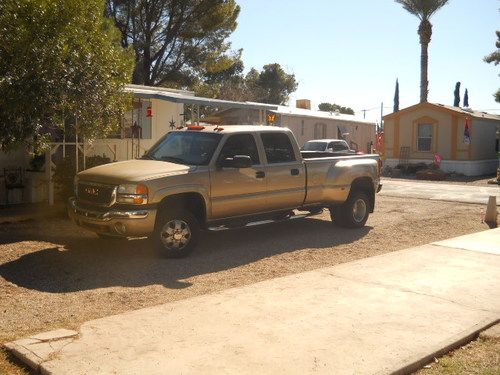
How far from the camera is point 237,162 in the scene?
8625mm

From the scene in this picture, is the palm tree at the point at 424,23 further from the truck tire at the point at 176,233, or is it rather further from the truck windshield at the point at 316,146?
the truck tire at the point at 176,233

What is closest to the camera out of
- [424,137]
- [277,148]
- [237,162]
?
[237,162]

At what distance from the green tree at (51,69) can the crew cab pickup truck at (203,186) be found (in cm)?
156

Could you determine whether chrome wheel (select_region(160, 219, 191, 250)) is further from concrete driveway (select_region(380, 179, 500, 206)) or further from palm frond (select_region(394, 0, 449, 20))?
palm frond (select_region(394, 0, 449, 20))

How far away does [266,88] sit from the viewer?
56.9m

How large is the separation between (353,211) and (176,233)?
4185 millimetres

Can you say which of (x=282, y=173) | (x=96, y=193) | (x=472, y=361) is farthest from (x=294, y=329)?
(x=282, y=173)

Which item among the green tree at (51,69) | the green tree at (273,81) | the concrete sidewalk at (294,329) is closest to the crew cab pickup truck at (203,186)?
the green tree at (51,69)

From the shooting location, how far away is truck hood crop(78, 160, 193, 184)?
7859mm

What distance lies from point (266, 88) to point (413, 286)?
51241 mm

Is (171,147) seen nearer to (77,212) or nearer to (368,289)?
(77,212)

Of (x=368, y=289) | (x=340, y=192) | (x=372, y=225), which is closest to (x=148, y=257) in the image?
(x=368, y=289)

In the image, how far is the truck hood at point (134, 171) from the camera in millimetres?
7859

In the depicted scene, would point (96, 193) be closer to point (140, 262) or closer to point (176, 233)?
point (140, 262)
